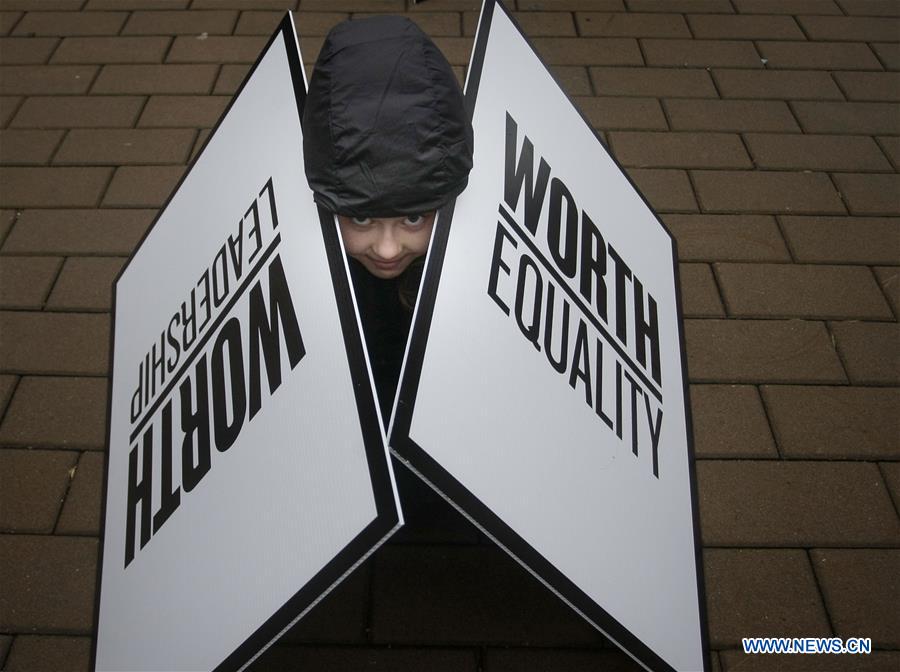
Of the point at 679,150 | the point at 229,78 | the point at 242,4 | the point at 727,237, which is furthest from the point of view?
the point at 242,4

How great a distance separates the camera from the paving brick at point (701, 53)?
10.3 ft

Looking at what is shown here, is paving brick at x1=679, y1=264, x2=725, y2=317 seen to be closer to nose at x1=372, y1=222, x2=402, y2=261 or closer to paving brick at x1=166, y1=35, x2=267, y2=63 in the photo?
nose at x1=372, y1=222, x2=402, y2=261

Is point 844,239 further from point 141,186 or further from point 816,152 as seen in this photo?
point 141,186

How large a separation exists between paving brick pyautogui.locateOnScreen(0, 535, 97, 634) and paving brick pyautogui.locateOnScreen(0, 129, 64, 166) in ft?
4.84

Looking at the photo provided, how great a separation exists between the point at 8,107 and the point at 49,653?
7.07 feet

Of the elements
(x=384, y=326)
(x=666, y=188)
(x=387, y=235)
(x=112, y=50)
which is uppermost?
(x=387, y=235)

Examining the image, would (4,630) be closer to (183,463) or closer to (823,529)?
(183,463)

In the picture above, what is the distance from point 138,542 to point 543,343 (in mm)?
692

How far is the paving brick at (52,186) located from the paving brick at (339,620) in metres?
1.60

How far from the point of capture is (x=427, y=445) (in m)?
0.94

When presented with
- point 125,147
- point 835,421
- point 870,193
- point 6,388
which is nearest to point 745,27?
point 870,193

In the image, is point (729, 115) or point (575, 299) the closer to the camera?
point (575, 299)

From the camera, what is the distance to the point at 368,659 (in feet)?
5.37

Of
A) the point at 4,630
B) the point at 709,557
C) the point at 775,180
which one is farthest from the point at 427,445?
the point at 775,180
